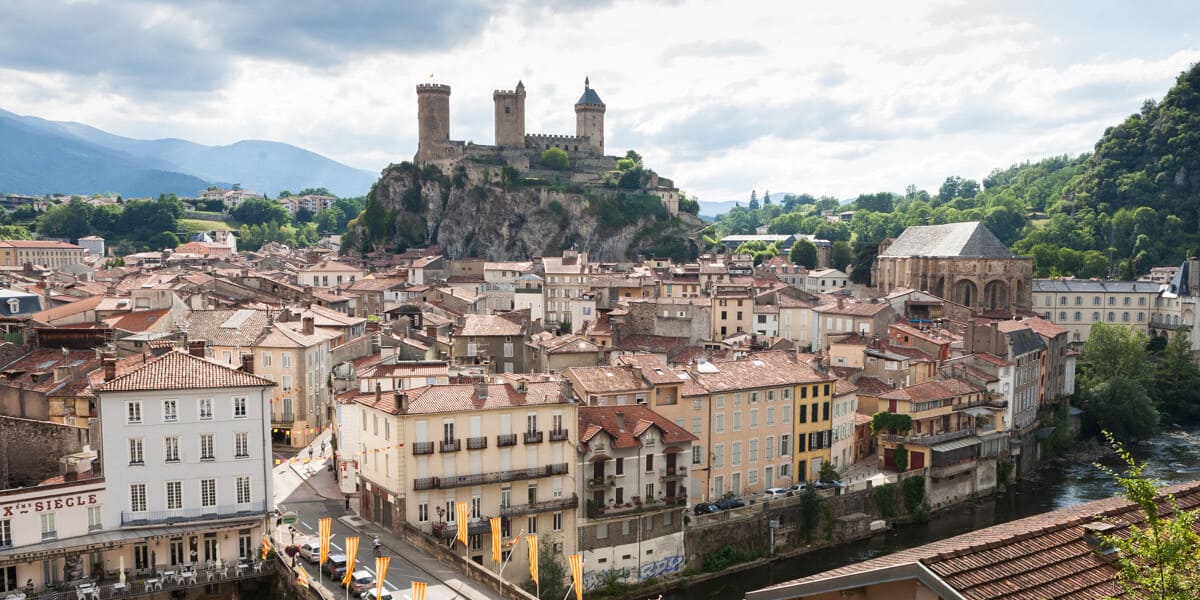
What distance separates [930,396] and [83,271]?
95.3m

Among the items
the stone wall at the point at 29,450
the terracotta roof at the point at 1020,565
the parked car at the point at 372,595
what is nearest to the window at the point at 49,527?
the stone wall at the point at 29,450

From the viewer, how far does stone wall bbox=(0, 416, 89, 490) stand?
34344mm

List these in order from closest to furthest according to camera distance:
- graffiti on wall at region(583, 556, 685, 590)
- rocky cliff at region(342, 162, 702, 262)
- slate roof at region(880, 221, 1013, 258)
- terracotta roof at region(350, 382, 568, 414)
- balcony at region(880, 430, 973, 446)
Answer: terracotta roof at region(350, 382, 568, 414)
graffiti on wall at region(583, 556, 685, 590)
balcony at region(880, 430, 973, 446)
slate roof at region(880, 221, 1013, 258)
rocky cliff at region(342, 162, 702, 262)

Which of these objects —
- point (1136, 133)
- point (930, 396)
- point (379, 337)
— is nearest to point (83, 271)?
point (379, 337)

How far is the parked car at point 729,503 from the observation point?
48281 mm

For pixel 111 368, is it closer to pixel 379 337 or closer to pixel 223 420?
pixel 223 420

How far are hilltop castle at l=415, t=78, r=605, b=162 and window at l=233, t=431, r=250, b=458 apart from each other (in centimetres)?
12395

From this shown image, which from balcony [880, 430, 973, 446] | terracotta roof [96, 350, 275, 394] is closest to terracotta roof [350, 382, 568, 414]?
terracotta roof [96, 350, 275, 394]

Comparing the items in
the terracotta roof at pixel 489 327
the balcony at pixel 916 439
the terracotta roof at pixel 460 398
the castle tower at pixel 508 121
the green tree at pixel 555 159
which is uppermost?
the castle tower at pixel 508 121

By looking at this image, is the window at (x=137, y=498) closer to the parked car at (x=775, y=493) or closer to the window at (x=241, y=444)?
the window at (x=241, y=444)

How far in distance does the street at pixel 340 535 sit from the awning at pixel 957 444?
34.0 m

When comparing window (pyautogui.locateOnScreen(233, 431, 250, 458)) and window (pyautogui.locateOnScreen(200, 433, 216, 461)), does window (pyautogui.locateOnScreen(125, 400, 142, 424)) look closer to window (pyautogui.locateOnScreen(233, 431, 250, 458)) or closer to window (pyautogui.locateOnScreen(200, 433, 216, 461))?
window (pyautogui.locateOnScreen(200, 433, 216, 461))

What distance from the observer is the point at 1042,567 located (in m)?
11.5

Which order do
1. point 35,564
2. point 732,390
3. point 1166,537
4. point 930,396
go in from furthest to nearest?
point 930,396, point 732,390, point 35,564, point 1166,537
